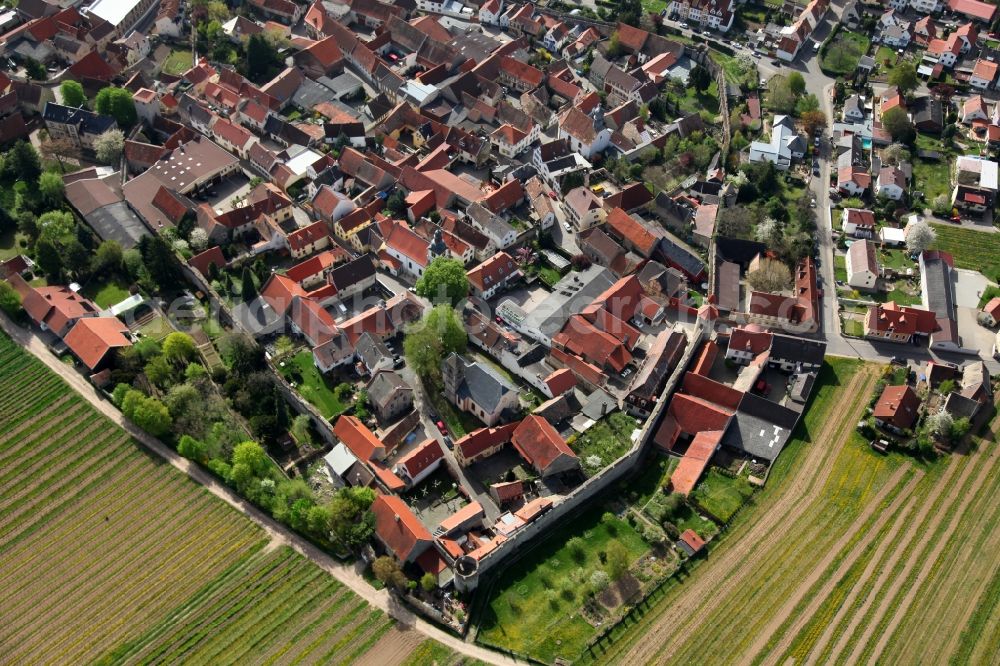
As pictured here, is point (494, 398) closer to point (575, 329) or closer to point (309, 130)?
point (575, 329)

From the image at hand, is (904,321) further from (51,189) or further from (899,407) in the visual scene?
(51,189)

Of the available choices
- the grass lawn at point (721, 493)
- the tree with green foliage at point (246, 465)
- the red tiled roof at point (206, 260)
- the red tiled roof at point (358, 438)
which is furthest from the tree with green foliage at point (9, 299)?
the grass lawn at point (721, 493)

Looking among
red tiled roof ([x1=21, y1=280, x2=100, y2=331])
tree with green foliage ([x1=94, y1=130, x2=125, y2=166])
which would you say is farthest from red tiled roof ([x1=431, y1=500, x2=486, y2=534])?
tree with green foliage ([x1=94, y1=130, x2=125, y2=166])

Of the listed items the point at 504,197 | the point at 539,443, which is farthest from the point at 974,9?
the point at 539,443

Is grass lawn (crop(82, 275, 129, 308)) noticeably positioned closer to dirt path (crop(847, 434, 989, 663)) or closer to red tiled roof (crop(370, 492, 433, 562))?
red tiled roof (crop(370, 492, 433, 562))

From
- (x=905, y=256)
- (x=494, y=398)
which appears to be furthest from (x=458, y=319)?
(x=905, y=256)

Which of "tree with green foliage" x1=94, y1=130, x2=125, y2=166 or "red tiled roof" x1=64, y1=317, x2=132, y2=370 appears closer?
"red tiled roof" x1=64, y1=317, x2=132, y2=370
